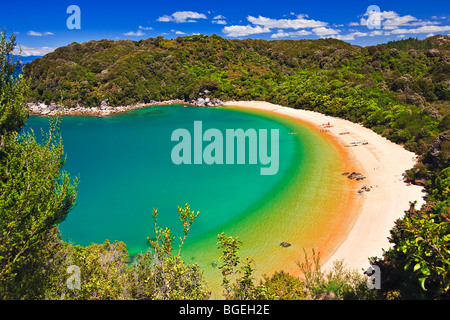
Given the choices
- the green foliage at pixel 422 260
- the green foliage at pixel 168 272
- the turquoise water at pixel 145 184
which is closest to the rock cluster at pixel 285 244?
the turquoise water at pixel 145 184

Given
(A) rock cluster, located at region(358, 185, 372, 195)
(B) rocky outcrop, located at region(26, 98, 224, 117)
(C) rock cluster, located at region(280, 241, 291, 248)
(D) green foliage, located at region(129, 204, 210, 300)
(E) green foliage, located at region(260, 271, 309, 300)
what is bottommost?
(E) green foliage, located at region(260, 271, 309, 300)

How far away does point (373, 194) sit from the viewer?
3025 centimetres

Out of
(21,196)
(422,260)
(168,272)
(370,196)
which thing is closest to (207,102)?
(370,196)

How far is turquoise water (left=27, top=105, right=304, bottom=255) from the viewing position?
28062 millimetres

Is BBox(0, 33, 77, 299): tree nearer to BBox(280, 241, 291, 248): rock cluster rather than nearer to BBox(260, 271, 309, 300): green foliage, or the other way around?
BBox(260, 271, 309, 300): green foliage

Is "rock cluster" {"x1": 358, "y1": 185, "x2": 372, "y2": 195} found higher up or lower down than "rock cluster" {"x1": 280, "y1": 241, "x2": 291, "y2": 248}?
higher up

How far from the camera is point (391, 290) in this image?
544 inches

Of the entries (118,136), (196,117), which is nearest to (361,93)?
(196,117)

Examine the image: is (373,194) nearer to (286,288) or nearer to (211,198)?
(211,198)

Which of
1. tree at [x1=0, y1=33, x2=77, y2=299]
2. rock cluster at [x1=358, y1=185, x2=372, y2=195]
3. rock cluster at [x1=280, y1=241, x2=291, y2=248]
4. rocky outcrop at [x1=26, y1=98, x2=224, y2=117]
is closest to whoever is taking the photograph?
tree at [x1=0, y1=33, x2=77, y2=299]

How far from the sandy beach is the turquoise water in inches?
404

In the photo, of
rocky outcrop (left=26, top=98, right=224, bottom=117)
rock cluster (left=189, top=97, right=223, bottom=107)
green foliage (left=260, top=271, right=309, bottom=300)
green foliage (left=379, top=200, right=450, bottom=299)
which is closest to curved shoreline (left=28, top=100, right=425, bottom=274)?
green foliage (left=379, top=200, right=450, bottom=299)
